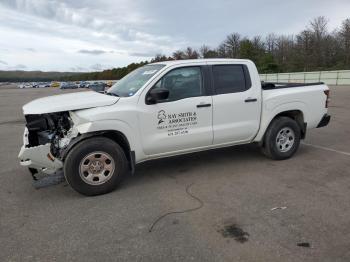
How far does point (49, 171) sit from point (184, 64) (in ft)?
8.46

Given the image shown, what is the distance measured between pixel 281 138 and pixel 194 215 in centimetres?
295

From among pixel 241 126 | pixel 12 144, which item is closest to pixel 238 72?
pixel 241 126

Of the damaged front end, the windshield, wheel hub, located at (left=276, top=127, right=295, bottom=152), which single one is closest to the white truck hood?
the damaged front end

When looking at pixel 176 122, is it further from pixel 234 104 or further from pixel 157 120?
pixel 234 104

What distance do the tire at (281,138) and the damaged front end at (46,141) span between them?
340 cm

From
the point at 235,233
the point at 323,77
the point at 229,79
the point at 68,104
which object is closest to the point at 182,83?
the point at 229,79

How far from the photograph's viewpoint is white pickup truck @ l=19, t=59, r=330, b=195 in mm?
4688

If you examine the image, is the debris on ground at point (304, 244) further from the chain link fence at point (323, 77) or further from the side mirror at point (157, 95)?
the chain link fence at point (323, 77)

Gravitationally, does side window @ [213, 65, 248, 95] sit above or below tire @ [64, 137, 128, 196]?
above

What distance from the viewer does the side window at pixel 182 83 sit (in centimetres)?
523

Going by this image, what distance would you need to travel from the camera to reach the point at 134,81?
5551 millimetres

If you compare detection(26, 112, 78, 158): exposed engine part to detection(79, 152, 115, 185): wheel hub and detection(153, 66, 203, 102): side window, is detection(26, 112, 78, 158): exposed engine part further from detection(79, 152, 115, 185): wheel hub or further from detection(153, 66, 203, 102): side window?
detection(153, 66, 203, 102): side window

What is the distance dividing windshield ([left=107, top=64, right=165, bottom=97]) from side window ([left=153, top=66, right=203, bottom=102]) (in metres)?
0.23

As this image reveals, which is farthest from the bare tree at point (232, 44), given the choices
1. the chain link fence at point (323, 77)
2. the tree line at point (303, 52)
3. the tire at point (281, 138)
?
the tire at point (281, 138)
